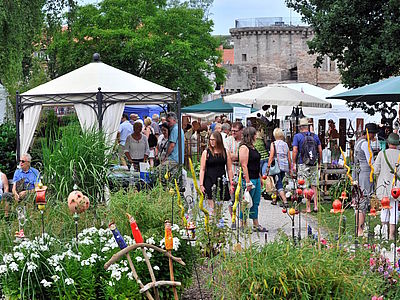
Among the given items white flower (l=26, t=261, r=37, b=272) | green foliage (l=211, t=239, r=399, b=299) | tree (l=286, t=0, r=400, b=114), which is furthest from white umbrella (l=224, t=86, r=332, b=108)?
green foliage (l=211, t=239, r=399, b=299)

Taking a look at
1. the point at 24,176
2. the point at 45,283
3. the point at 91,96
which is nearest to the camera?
the point at 45,283

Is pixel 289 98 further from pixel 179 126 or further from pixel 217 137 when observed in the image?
pixel 217 137

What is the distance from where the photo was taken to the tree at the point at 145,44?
155 feet

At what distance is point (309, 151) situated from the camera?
13.8 metres

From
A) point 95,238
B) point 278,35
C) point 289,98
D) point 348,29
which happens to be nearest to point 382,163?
point 95,238

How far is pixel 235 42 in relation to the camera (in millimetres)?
73062

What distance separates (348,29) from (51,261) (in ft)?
49.4

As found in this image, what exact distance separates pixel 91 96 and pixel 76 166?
15.3ft

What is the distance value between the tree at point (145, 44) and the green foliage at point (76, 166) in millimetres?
37279

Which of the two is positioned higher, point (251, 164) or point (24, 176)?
point (251, 164)

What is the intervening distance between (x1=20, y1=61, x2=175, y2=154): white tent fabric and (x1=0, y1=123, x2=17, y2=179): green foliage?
3.30 meters

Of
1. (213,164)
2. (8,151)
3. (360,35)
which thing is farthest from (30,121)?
(360,35)

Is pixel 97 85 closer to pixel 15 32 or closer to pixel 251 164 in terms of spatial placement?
pixel 251 164

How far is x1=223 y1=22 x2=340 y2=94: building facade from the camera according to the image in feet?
212
